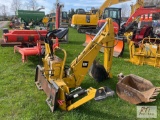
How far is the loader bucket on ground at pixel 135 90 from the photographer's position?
4.18 meters

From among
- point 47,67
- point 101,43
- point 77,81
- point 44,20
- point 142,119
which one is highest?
point 44,20

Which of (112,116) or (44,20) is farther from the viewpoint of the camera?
(44,20)

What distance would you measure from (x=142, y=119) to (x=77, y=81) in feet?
4.78

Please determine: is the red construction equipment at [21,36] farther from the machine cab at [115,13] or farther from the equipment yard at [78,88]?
the machine cab at [115,13]

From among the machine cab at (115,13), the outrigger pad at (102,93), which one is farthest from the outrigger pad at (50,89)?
the machine cab at (115,13)

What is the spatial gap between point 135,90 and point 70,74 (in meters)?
1.28

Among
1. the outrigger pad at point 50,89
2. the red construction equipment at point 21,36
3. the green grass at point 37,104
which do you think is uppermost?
the red construction equipment at point 21,36

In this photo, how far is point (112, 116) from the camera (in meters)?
3.82

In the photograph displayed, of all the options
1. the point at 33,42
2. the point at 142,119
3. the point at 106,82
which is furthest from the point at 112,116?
the point at 33,42

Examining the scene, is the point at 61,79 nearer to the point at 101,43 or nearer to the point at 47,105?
the point at 47,105

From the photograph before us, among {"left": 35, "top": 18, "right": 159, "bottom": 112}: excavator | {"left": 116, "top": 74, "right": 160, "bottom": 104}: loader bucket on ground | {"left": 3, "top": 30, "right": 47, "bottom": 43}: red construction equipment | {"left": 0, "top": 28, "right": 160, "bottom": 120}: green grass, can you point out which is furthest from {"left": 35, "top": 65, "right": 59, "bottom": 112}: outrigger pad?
{"left": 3, "top": 30, "right": 47, "bottom": 43}: red construction equipment

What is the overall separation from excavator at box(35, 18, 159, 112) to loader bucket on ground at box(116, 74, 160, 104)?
0.06 m

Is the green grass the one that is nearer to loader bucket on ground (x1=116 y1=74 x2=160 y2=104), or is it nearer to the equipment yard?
the equipment yard

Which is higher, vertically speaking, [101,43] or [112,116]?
[101,43]
